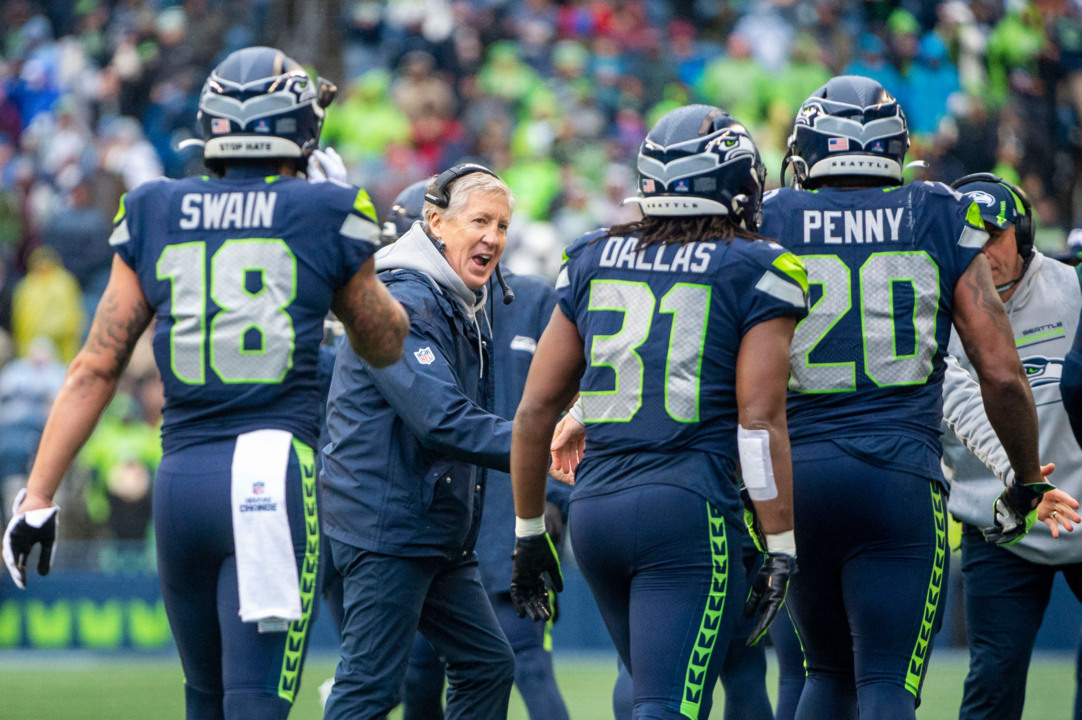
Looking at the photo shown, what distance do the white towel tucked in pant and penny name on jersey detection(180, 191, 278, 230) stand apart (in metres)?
0.64

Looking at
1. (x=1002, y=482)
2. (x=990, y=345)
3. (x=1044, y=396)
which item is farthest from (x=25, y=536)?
(x=1044, y=396)

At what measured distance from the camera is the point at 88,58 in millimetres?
18156

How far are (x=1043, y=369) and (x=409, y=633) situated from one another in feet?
8.83

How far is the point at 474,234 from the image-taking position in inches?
206

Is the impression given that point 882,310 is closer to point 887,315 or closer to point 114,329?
point 887,315

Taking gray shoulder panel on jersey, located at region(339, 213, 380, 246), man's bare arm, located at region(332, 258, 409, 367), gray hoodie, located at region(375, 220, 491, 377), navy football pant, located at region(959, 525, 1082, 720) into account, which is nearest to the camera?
gray shoulder panel on jersey, located at region(339, 213, 380, 246)

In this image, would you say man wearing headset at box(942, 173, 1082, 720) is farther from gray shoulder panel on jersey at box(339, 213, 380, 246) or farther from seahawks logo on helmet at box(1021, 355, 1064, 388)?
gray shoulder panel on jersey at box(339, 213, 380, 246)

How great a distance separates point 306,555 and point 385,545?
1.91 ft

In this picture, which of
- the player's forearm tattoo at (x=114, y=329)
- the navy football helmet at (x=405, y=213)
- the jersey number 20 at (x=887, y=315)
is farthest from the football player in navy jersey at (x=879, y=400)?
the navy football helmet at (x=405, y=213)

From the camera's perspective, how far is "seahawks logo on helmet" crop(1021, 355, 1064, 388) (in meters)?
5.62

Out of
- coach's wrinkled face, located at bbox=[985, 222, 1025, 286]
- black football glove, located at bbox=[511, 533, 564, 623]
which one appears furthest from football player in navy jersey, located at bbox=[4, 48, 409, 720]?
coach's wrinkled face, located at bbox=[985, 222, 1025, 286]

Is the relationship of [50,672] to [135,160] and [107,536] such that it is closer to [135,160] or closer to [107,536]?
[107,536]

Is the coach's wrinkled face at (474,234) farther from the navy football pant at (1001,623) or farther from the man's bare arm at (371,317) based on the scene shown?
the navy football pant at (1001,623)

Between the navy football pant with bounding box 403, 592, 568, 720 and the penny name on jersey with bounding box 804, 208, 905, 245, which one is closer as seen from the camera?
the penny name on jersey with bounding box 804, 208, 905, 245
